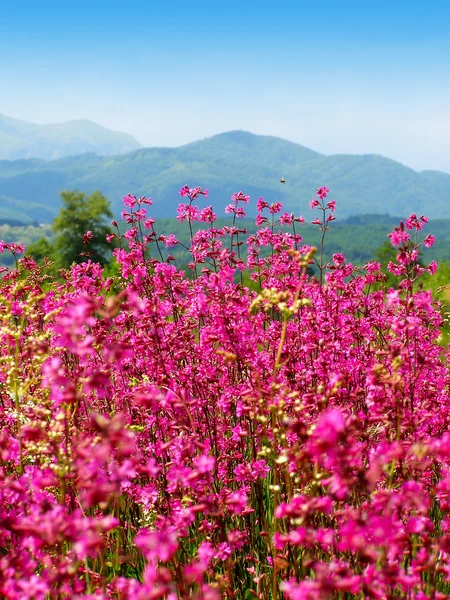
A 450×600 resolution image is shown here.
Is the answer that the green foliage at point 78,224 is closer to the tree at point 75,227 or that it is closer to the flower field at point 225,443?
the tree at point 75,227

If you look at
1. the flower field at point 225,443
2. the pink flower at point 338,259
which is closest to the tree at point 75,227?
the pink flower at point 338,259

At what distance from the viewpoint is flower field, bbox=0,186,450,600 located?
243 cm

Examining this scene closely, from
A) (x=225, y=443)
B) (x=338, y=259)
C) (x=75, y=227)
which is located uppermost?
(x=338, y=259)

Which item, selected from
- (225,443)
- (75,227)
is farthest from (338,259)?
(75,227)

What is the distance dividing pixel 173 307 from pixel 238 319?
76.8 inches

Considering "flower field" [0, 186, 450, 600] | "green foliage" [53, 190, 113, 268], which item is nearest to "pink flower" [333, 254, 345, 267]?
"flower field" [0, 186, 450, 600]

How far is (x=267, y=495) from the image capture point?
23.0ft

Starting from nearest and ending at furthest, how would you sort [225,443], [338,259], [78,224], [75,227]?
[225,443]
[338,259]
[75,227]
[78,224]

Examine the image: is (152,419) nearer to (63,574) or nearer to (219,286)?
(219,286)

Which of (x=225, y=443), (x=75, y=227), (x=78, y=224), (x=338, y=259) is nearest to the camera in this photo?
(x=225, y=443)

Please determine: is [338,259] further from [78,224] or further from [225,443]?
[78,224]

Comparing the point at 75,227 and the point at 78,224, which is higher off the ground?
the point at 78,224

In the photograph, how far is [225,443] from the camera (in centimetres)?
571

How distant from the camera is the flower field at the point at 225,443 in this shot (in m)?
2.43
